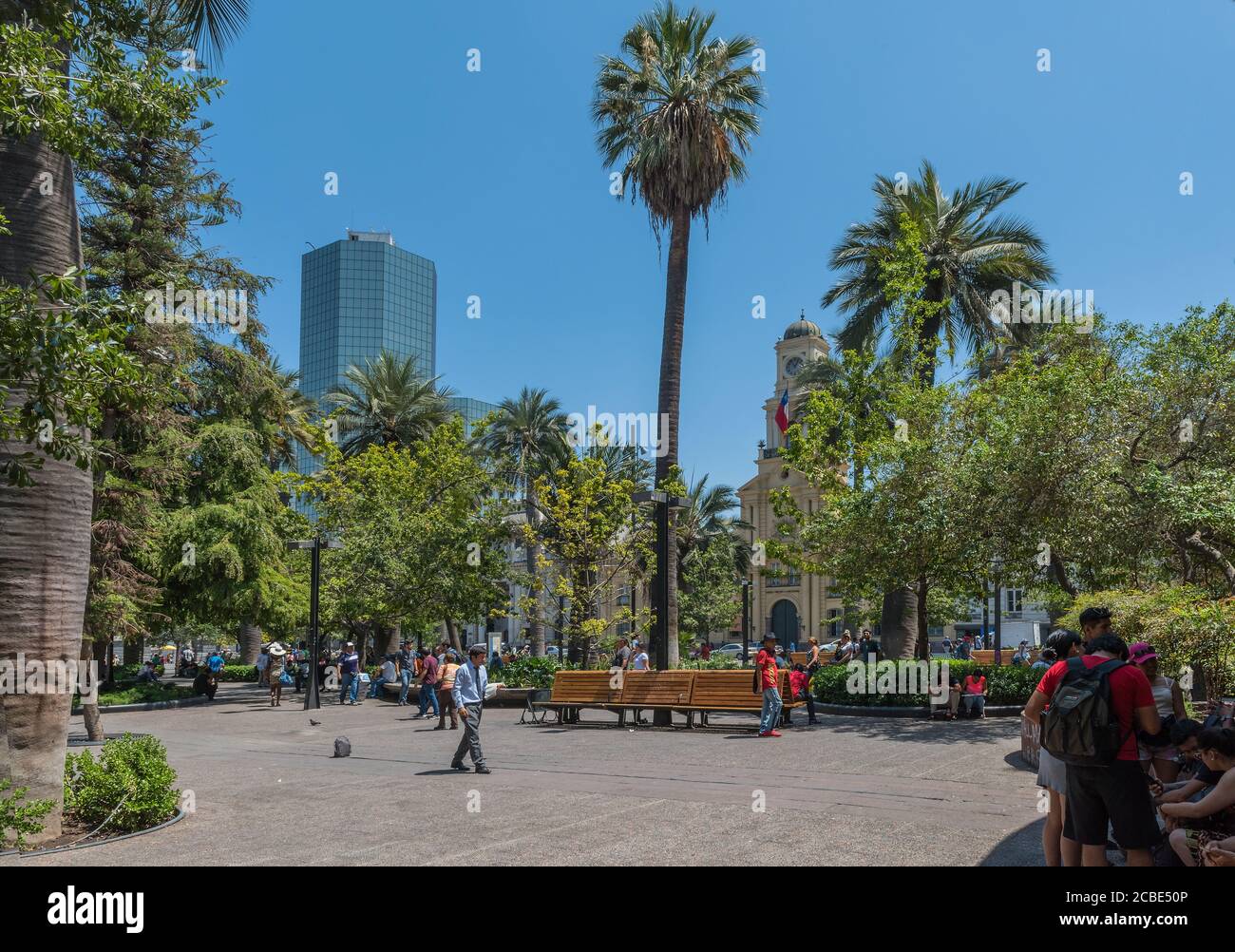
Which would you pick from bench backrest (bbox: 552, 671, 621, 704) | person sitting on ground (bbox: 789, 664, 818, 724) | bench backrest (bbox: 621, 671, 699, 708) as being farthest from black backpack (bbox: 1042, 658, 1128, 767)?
bench backrest (bbox: 552, 671, 621, 704)

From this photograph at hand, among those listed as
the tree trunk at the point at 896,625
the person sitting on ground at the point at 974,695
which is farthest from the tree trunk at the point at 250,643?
the person sitting on ground at the point at 974,695

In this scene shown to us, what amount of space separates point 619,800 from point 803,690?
8.27 metres

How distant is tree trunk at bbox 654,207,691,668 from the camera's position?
2223 cm

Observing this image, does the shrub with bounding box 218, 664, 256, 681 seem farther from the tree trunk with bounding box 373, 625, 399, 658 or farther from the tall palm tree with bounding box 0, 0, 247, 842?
the tall palm tree with bounding box 0, 0, 247, 842

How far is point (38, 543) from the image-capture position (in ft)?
27.5

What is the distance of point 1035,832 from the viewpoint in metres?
7.97

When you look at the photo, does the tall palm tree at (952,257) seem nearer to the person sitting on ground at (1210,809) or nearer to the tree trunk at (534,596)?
the tree trunk at (534,596)

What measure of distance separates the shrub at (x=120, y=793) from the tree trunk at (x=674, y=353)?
45.7 ft

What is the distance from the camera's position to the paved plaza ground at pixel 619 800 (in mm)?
7547

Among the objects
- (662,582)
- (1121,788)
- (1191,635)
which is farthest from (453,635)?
(1121,788)

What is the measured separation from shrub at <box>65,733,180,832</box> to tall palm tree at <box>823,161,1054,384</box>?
19.5 meters
